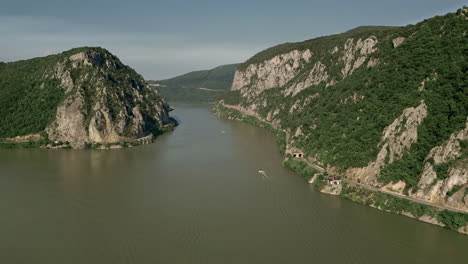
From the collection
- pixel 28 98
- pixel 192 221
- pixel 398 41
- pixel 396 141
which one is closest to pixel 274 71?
pixel 398 41

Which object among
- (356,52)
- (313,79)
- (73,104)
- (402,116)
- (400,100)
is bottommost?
(402,116)

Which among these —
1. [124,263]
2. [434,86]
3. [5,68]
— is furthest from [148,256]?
[5,68]

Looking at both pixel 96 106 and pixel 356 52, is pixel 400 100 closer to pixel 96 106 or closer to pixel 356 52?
pixel 356 52

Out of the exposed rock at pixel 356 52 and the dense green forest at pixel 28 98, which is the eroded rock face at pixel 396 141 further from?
the dense green forest at pixel 28 98

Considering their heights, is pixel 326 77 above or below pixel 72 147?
above

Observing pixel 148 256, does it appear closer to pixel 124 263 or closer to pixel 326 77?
pixel 124 263

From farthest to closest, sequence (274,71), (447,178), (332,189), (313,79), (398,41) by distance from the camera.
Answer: (274,71) → (313,79) → (398,41) → (332,189) → (447,178)

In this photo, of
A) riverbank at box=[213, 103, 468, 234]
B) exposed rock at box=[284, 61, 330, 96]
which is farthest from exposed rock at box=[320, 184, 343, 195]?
exposed rock at box=[284, 61, 330, 96]

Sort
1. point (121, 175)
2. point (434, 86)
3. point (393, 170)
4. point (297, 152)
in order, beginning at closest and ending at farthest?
1. point (393, 170)
2. point (434, 86)
3. point (121, 175)
4. point (297, 152)
